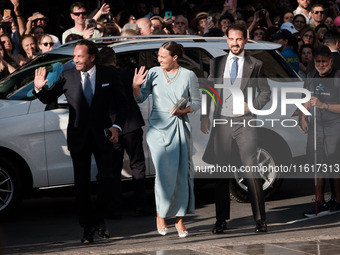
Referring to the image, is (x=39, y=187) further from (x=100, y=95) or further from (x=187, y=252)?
(x=187, y=252)

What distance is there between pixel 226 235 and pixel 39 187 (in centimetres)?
242

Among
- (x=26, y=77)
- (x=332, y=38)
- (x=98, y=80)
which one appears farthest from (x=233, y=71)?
(x=26, y=77)

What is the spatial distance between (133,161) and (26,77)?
5.35 ft

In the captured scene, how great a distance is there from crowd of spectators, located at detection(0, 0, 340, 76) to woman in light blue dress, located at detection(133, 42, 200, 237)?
3962 millimetres

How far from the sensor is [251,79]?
9.61 metres

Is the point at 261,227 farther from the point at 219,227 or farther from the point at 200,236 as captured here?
the point at 200,236

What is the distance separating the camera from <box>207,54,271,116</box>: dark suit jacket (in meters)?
9.53

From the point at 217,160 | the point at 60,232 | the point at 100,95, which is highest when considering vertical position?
the point at 100,95

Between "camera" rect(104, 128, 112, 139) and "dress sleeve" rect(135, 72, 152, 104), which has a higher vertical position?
"dress sleeve" rect(135, 72, 152, 104)

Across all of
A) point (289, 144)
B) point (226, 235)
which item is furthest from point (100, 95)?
point (289, 144)

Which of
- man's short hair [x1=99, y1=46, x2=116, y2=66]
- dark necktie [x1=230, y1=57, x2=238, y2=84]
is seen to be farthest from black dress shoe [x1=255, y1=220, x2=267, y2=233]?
man's short hair [x1=99, y1=46, x2=116, y2=66]

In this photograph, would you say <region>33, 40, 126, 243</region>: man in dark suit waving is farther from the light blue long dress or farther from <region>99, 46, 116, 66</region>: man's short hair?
<region>99, 46, 116, 66</region>: man's short hair

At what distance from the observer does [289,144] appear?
11867mm

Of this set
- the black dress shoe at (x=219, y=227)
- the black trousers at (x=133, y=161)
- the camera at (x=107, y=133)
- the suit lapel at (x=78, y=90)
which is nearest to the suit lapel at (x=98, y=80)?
the suit lapel at (x=78, y=90)
